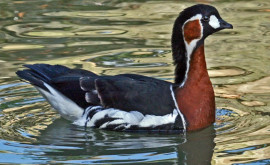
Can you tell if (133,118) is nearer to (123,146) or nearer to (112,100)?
(112,100)

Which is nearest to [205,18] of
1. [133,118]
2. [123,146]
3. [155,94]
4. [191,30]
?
[191,30]

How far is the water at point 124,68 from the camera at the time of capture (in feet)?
25.8

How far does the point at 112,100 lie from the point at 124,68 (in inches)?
95.1

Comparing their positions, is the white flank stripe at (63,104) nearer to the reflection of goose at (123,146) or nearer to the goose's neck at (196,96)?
the reflection of goose at (123,146)

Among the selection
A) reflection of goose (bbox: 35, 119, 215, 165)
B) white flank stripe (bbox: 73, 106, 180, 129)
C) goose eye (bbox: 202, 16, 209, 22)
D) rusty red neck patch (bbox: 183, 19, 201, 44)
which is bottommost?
reflection of goose (bbox: 35, 119, 215, 165)

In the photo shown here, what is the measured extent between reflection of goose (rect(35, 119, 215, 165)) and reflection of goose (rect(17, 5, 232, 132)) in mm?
138

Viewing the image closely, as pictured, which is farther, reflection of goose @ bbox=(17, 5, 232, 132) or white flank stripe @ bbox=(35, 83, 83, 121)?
white flank stripe @ bbox=(35, 83, 83, 121)

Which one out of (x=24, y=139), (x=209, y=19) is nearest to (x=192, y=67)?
(x=209, y=19)

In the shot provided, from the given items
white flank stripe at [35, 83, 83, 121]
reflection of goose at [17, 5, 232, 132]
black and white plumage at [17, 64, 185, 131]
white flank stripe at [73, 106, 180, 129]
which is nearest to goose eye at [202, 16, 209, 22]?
reflection of goose at [17, 5, 232, 132]

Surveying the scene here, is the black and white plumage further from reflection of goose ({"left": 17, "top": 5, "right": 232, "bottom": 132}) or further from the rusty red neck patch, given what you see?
the rusty red neck patch

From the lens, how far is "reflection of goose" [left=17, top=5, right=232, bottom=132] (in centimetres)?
844

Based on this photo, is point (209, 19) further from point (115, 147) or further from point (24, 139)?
point (24, 139)

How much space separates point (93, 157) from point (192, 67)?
5.41 feet

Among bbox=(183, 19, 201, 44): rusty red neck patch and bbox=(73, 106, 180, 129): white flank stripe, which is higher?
bbox=(183, 19, 201, 44): rusty red neck patch
